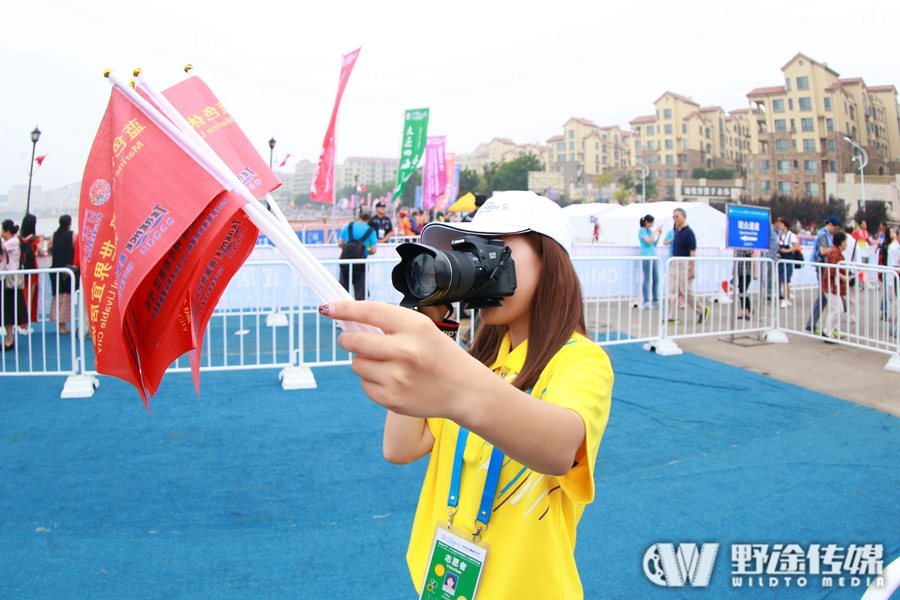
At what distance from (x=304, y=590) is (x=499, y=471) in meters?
1.95

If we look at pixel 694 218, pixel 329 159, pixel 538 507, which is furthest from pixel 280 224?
pixel 694 218

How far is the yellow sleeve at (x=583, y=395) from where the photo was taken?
1.09 meters

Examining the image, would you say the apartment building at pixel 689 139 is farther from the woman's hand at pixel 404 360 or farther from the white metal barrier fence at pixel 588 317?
the woman's hand at pixel 404 360

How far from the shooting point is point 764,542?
10.4ft

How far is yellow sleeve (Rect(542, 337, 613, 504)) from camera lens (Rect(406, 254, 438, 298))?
14.4 inches

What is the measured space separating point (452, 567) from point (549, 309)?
584 mm

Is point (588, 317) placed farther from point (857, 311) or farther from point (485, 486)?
point (485, 486)

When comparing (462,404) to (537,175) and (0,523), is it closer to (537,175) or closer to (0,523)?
(0,523)

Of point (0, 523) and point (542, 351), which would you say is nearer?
point (542, 351)

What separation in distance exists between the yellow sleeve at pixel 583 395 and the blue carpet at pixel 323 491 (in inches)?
76.3

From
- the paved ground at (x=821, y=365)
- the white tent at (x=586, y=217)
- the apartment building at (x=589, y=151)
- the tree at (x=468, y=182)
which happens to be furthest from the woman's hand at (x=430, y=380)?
the apartment building at (x=589, y=151)

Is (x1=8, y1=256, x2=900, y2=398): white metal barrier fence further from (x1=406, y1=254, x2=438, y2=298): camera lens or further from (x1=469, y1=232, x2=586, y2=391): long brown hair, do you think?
(x1=406, y1=254, x2=438, y2=298): camera lens

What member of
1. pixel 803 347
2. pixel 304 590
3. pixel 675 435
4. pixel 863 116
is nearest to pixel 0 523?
pixel 304 590

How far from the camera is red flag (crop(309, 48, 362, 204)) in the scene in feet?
35.1
